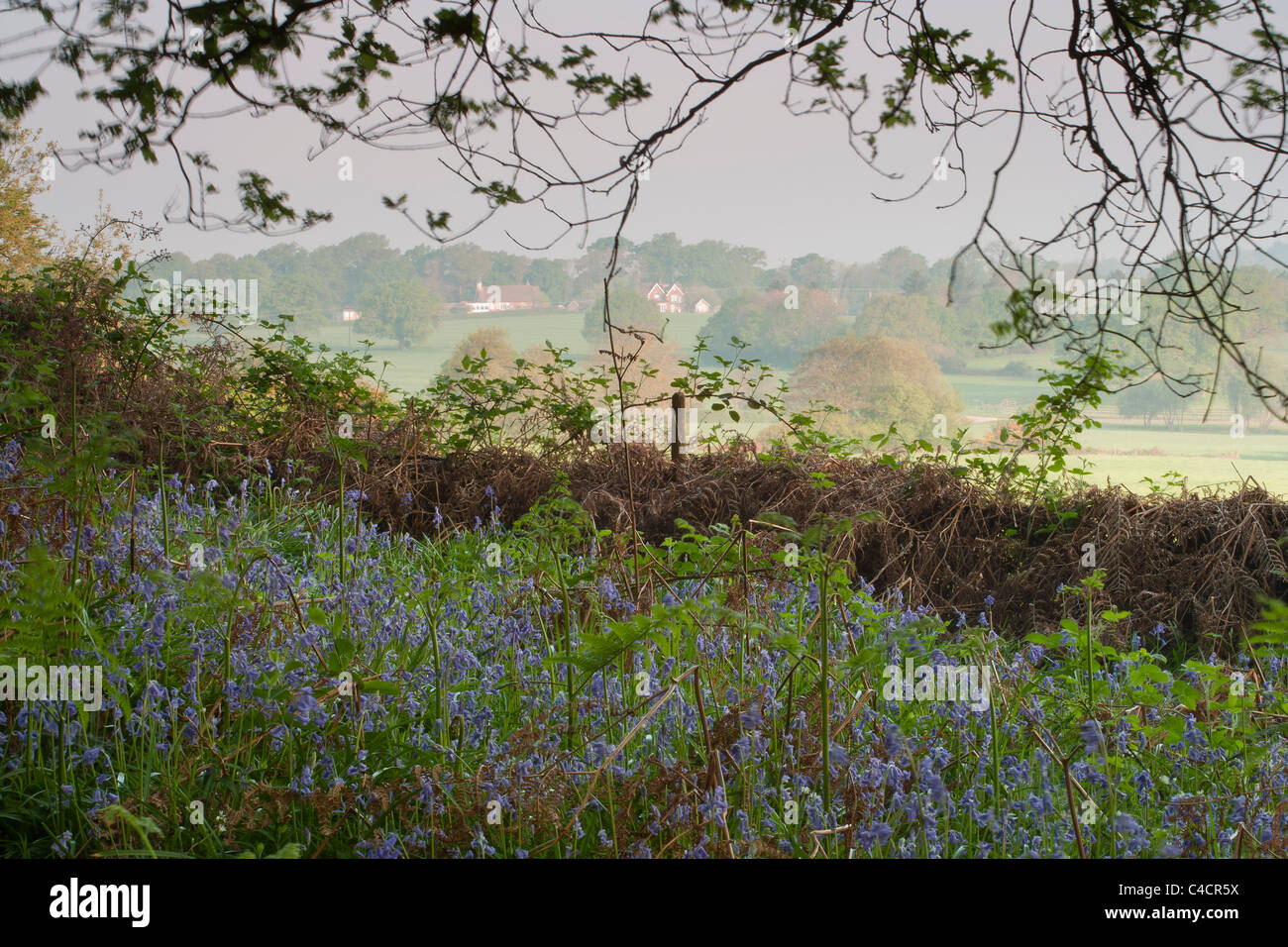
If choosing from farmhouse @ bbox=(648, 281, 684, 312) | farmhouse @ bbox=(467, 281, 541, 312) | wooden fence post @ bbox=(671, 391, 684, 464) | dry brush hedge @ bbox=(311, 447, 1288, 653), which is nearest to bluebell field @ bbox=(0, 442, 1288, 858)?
dry brush hedge @ bbox=(311, 447, 1288, 653)

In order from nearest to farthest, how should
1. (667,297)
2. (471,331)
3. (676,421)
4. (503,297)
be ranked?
(676,421) → (471,331) → (667,297) → (503,297)

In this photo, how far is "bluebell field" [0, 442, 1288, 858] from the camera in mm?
1887

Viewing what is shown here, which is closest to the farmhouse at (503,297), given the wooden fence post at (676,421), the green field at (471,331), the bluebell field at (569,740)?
the green field at (471,331)

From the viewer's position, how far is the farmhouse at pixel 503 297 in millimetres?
19641

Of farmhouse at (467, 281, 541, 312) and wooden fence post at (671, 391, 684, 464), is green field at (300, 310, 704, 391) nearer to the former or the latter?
farmhouse at (467, 281, 541, 312)

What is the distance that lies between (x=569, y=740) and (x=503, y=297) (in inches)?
726

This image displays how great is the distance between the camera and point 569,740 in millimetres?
2215

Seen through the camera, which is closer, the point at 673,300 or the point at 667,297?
the point at 667,297

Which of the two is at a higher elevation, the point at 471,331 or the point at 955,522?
the point at 471,331

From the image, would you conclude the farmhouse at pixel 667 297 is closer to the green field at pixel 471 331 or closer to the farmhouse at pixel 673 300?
the farmhouse at pixel 673 300

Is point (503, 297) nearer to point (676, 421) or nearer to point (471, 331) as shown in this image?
point (471, 331)

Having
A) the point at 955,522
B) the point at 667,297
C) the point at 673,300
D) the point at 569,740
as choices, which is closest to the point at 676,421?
the point at 955,522

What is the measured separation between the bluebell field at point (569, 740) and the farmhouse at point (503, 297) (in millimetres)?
16891

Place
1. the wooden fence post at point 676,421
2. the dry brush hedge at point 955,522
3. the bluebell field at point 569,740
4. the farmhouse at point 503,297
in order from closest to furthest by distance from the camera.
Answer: the bluebell field at point 569,740 → the dry brush hedge at point 955,522 → the wooden fence post at point 676,421 → the farmhouse at point 503,297
